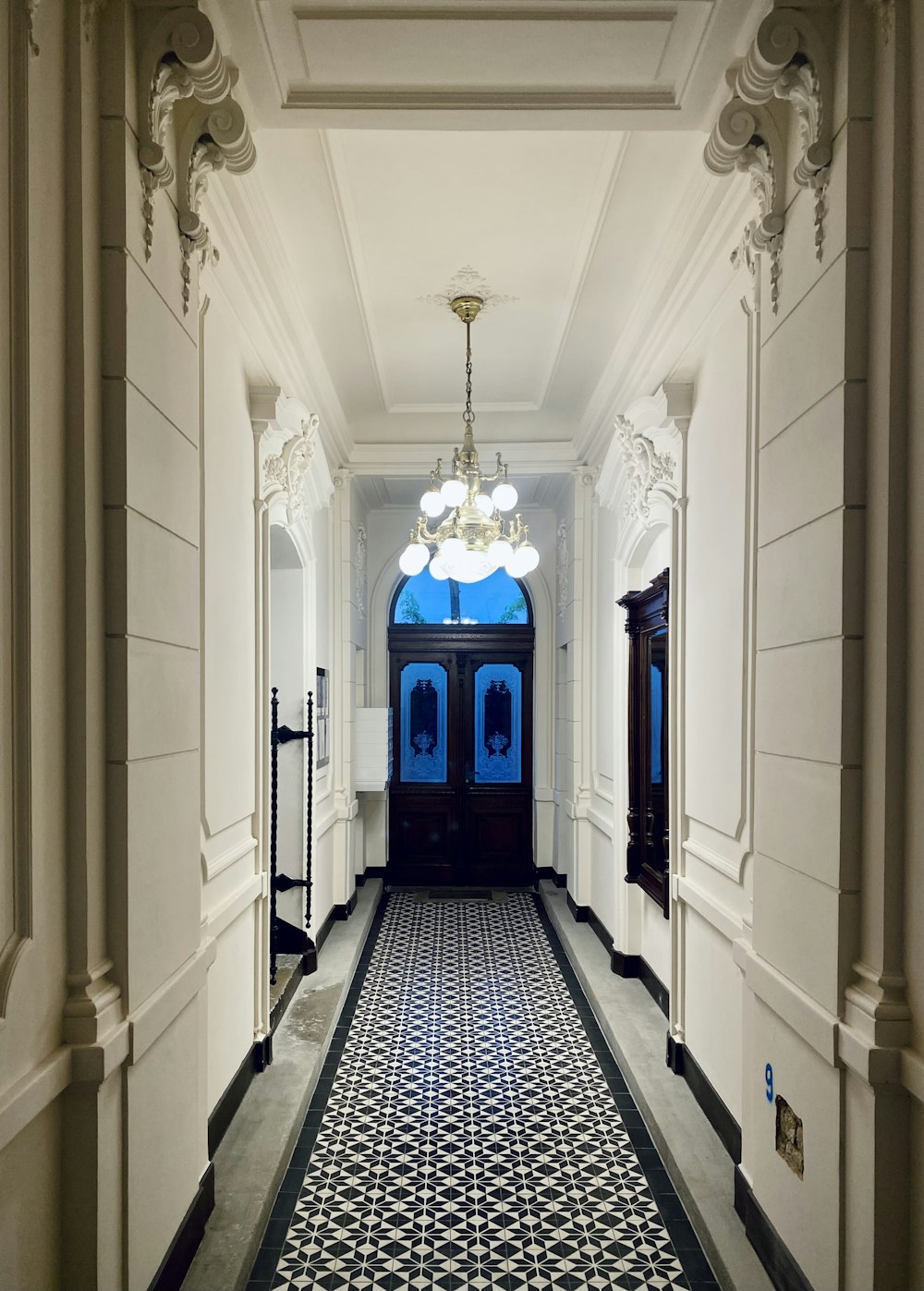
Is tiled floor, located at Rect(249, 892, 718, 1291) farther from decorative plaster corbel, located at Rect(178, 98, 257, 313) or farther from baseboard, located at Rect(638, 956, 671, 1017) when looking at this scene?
decorative plaster corbel, located at Rect(178, 98, 257, 313)

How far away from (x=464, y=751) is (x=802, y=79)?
23.9 feet

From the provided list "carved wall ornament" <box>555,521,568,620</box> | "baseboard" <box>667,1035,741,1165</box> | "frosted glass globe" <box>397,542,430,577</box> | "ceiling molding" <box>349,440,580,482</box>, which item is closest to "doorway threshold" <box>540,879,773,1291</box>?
"baseboard" <box>667,1035,741,1165</box>

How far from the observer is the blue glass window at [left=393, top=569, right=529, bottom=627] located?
9141 mm

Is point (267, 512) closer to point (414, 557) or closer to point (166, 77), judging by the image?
point (414, 557)

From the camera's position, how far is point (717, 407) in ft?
12.2

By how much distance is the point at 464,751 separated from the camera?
9.05 meters

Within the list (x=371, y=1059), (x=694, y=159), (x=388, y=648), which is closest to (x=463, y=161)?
(x=694, y=159)

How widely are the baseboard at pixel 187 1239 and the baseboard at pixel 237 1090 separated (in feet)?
1.33

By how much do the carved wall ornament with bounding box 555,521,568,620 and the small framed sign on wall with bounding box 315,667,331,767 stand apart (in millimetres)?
2224

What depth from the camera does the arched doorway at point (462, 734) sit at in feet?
29.6

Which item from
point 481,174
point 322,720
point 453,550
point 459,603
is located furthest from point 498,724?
point 481,174

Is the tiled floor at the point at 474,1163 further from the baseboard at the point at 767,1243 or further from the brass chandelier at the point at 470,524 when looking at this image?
the brass chandelier at the point at 470,524

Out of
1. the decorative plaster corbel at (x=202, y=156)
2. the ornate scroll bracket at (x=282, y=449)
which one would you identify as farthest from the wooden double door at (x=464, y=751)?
the decorative plaster corbel at (x=202, y=156)

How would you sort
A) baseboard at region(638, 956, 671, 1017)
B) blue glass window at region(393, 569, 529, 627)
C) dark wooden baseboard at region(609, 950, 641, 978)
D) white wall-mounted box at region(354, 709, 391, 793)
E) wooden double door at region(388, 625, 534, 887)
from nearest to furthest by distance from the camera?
baseboard at region(638, 956, 671, 1017) < dark wooden baseboard at region(609, 950, 641, 978) < white wall-mounted box at region(354, 709, 391, 793) < wooden double door at region(388, 625, 534, 887) < blue glass window at region(393, 569, 529, 627)
